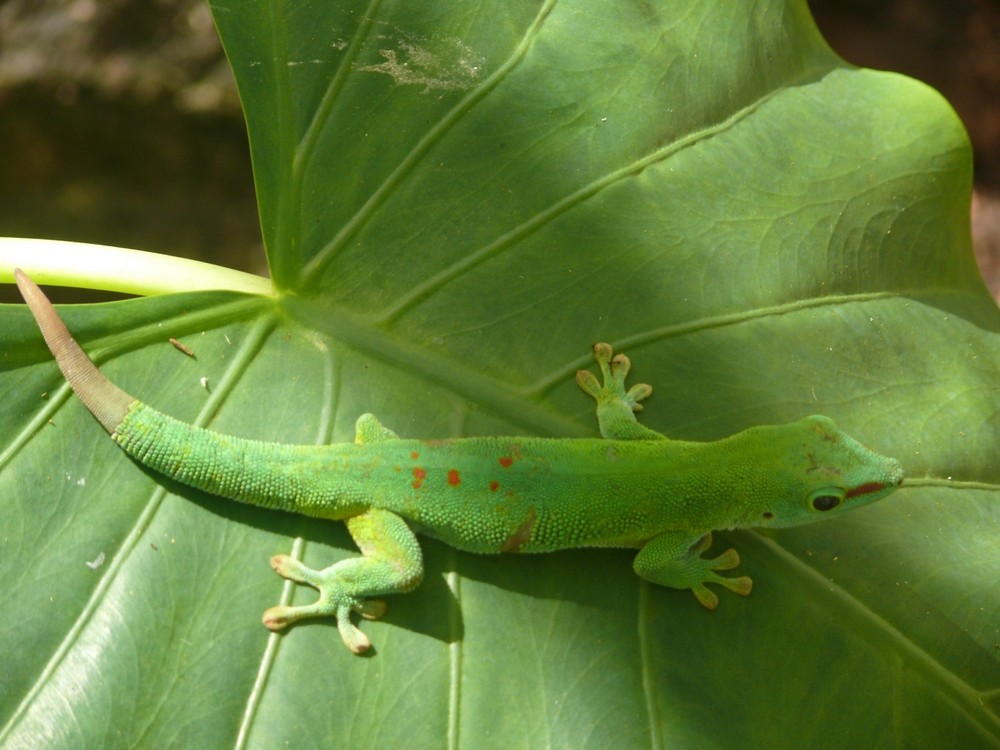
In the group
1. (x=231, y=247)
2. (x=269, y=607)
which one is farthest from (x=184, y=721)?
(x=231, y=247)

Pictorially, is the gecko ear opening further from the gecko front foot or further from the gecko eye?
the gecko front foot

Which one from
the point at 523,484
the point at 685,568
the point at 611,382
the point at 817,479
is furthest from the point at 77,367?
the point at 817,479

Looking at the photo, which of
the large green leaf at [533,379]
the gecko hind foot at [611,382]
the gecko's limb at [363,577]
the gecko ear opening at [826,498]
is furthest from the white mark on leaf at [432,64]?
the gecko ear opening at [826,498]

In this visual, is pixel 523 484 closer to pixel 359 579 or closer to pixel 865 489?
pixel 359 579

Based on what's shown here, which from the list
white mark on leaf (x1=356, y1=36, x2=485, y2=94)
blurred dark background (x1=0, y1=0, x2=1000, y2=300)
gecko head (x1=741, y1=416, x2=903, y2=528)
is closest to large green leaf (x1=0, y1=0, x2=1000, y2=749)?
white mark on leaf (x1=356, y1=36, x2=485, y2=94)

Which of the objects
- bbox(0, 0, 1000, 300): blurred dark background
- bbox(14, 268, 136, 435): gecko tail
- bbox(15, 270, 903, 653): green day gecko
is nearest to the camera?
bbox(14, 268, 136, 435): gecko tail

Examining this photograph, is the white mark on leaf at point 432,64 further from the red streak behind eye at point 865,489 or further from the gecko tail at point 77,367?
the red streak behind eye at point 865,489

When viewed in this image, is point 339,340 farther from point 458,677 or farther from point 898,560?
point 898,560
